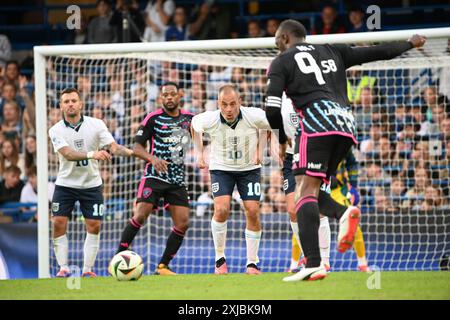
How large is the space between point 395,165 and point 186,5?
7088 millimetres

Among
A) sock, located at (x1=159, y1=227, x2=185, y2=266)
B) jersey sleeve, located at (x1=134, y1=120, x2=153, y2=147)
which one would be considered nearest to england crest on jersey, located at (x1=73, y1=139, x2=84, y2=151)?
jersey sleeve, located at (x1=134, y1=120, x2=153, y2=147)

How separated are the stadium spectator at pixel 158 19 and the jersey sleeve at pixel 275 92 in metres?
10.2

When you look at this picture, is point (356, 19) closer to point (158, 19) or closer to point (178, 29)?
point (178, 29)

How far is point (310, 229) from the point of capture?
279 inches

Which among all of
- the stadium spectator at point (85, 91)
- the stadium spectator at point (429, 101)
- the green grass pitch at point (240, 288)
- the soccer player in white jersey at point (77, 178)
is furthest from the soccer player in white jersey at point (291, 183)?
the stadium spectator at point (85, 91)

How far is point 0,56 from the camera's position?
17.5m

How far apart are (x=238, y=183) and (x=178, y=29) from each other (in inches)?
308

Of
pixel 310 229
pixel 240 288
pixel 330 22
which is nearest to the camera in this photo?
pixel 310 229

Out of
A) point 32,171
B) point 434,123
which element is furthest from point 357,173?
point 32,171

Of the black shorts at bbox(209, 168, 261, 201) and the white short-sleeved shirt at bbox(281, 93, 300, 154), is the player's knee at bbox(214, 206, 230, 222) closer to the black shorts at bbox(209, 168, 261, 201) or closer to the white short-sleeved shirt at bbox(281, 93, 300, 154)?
the black shorts at bbox(209, 168, 261, 201)

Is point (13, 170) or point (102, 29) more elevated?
point (102, 29)

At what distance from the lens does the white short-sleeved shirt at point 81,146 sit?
10375mm
